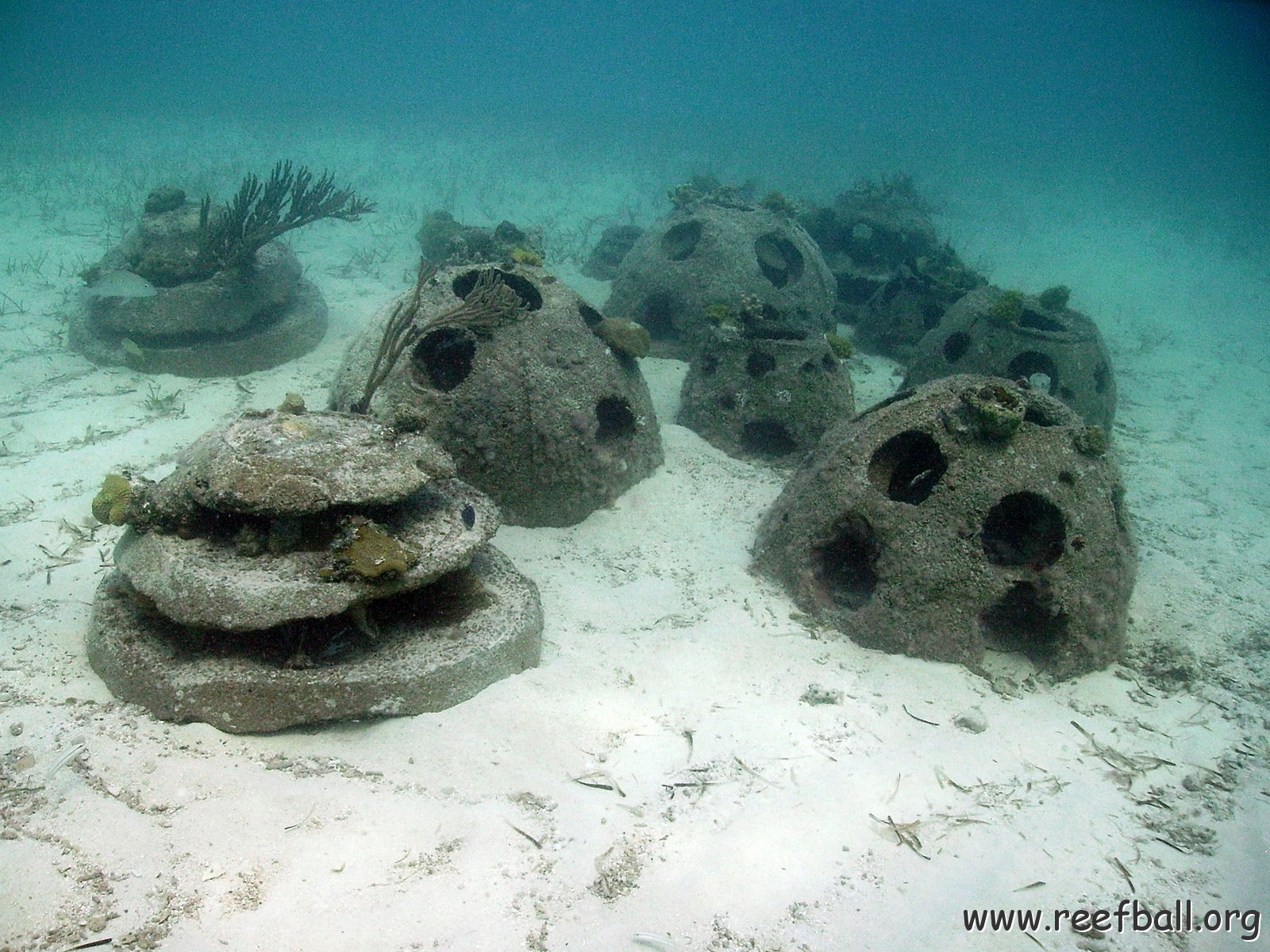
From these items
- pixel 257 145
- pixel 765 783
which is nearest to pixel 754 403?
pixel 765 783

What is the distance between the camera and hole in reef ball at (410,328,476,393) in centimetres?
593

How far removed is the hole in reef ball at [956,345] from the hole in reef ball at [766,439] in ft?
11.1

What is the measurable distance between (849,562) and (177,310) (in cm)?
871

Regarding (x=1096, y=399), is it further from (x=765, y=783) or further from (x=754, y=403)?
(x=765, y=783)

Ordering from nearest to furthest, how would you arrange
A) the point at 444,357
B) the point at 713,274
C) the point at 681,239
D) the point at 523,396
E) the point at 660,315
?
the point at 523,396 → the point at 444,357 → the point at 713,274 → the point at 660,315 → the point at 681,239

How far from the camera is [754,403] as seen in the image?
305 inches

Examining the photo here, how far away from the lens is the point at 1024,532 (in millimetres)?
5238

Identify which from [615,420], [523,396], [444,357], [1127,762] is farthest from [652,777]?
[444,357]

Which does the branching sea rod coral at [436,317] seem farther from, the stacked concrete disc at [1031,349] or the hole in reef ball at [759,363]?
the stacked concrete disc at [1031,349]

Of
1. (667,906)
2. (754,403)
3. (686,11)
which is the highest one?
(686,11)

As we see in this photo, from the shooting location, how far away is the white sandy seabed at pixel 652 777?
257 cm

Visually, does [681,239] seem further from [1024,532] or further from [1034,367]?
[1024,532]

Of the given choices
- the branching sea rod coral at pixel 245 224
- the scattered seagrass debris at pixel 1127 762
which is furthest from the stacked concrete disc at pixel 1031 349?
the branching sea rod coral at pixel 245 224

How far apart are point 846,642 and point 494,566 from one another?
2.65m
